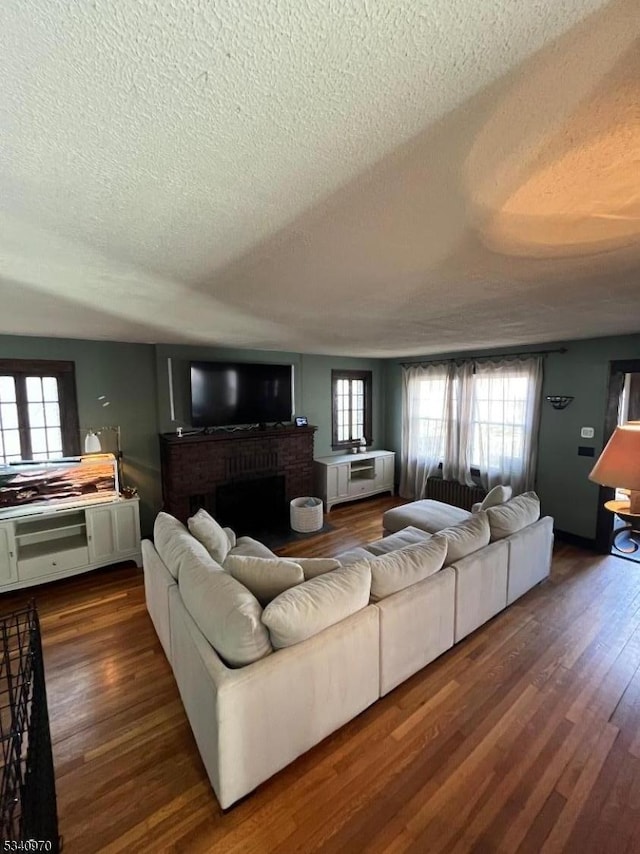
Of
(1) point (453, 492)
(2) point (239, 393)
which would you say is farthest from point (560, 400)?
(2) point (239, 393)

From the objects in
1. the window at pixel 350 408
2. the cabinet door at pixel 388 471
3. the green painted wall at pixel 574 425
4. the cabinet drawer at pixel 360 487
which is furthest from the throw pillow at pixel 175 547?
the green painted wall at pixel 574 425

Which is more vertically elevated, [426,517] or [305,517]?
[426,517]

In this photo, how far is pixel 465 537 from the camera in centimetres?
275

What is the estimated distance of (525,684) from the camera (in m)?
2.32

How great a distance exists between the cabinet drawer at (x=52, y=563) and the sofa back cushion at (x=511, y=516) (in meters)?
3.82

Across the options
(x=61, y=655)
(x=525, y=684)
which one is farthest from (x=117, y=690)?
(x=525, y=684)

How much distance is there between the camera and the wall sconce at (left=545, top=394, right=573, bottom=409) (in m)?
4.34

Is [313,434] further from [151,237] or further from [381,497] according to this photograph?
[151,237]

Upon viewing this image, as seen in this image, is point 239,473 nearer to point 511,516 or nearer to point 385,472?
point 385,472

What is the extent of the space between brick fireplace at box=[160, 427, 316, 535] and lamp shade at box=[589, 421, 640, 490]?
12.6 feet

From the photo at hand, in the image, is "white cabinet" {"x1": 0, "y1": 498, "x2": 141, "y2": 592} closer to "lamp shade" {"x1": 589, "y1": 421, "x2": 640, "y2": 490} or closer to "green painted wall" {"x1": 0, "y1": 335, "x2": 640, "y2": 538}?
"green painted wall" {"x1": 0, "y1": 335, "x2": 640, "y2": 538}

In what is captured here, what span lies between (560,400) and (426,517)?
2153 millimetres

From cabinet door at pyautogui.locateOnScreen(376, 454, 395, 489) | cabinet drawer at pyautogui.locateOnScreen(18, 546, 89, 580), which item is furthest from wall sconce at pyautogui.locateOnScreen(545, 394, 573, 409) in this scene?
cabinet drawer at pyautogui.locateOnScreen(18, 546, 89, 580)

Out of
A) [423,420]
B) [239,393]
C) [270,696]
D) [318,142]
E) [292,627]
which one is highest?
[318,142]
